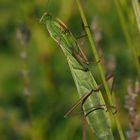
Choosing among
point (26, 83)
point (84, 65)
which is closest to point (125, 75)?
point (26, 83)

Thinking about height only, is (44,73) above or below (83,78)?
below

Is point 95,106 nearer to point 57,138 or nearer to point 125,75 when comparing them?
point 57,138

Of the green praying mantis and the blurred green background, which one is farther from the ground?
the green praying mantis

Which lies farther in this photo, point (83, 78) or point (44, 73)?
point (44, 73)

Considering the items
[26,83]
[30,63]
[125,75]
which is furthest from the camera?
[30,63]
